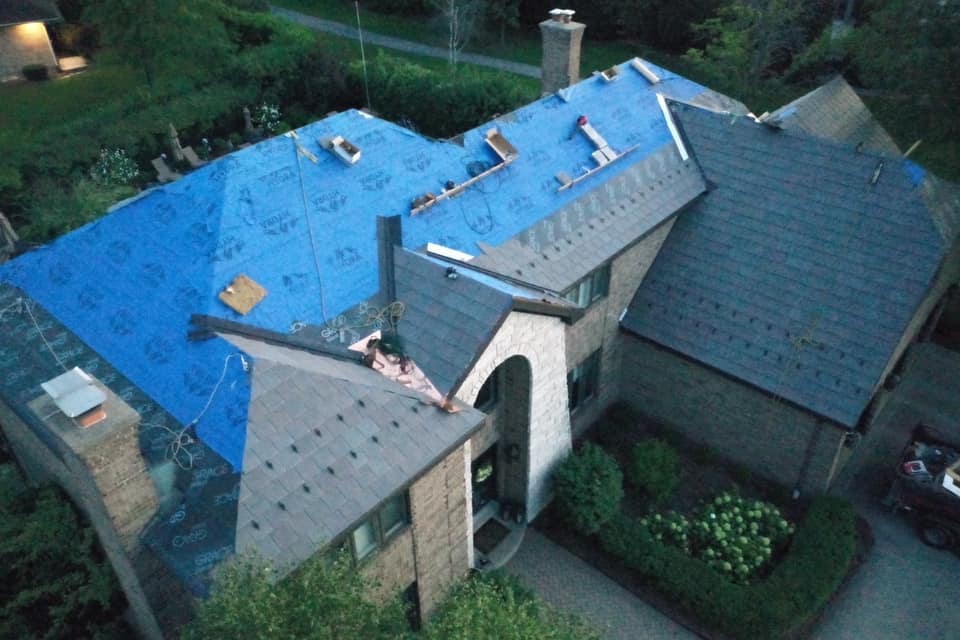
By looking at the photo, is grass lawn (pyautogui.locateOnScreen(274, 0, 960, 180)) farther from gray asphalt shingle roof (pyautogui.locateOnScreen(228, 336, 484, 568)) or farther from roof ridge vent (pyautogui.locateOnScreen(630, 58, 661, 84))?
gray asphalt shingle roof (pyautogui.locateOnScreen(228, 336, 484, 568))

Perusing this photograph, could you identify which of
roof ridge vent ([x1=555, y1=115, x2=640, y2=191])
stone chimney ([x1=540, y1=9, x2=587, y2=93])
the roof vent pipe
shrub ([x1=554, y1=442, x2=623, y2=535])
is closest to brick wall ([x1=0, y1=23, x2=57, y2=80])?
stone chimney ([x1=540, y1=9, x2=587, y2=93])

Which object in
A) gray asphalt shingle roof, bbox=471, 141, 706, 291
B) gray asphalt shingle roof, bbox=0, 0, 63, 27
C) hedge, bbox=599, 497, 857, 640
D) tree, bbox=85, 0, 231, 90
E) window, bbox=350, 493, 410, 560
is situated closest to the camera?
window, bbox=350, 493, 410, 560

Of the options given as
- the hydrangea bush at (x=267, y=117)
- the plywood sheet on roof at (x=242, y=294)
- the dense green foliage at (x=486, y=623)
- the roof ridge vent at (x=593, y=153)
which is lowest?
the hydrangea bush at (x=267, y=117)

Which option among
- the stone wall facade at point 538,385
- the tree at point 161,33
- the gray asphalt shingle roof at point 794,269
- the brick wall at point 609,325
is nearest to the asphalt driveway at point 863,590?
the stone wall facade at point 538,385

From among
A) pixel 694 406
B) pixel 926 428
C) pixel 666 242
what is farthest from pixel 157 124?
pixel 926 428

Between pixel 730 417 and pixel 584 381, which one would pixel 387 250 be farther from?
pixel 730 417

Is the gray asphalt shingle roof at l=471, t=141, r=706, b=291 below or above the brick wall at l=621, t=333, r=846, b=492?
above

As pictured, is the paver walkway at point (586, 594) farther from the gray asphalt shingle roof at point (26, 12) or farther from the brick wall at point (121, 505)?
the gray asphalt shingle roof at point (26, 12)
